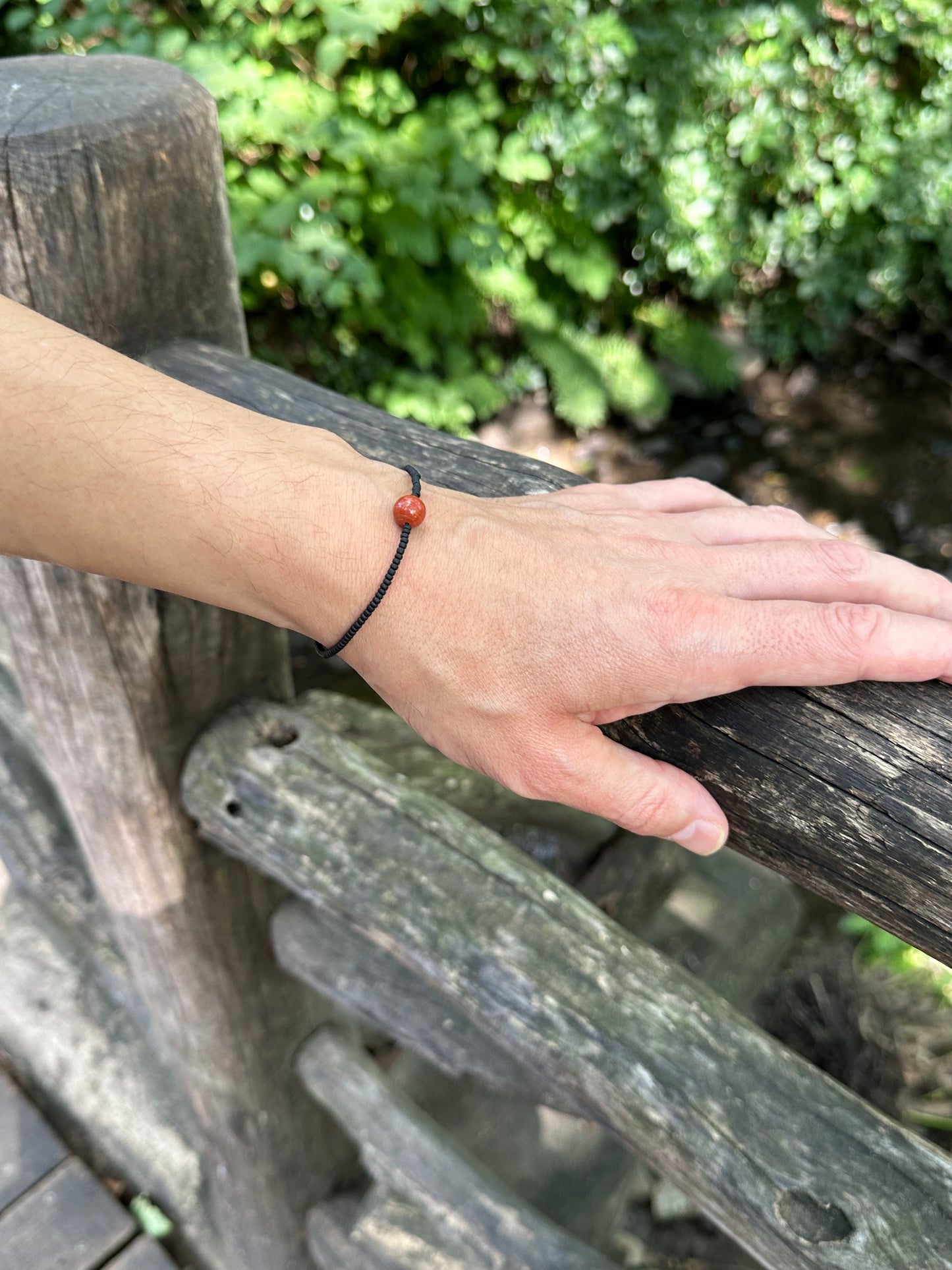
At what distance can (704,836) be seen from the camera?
0.85m

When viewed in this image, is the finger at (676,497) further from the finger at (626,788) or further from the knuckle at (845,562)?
the finger at (626,788)

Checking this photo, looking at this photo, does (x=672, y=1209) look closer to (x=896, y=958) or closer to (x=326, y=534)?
(x=896, y=958)

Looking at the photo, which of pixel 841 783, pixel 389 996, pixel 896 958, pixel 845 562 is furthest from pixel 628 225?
pixel 841 783

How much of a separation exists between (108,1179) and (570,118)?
4375 mm

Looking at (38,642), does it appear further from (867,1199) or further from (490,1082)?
(867,1199)

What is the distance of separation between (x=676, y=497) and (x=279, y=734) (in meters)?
0.69

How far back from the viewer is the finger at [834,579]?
0.88 m

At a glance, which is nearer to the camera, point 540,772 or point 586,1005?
point 540,772

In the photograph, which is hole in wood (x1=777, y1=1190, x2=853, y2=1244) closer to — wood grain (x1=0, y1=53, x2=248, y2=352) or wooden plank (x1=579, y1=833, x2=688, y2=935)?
wooden plank (x1=579, y1=833, x2=688, y2=935)

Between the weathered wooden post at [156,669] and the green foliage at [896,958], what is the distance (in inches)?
85.2

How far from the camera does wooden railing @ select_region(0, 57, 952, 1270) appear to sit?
2.71 ft

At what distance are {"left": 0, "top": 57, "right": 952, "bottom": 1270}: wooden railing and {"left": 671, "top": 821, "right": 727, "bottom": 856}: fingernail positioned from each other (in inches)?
0.9

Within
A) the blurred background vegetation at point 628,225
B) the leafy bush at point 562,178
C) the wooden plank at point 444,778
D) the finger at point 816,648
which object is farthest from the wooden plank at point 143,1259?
the leafy bush at point 562,178

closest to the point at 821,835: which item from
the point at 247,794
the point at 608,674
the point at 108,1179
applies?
the point at 608,674
